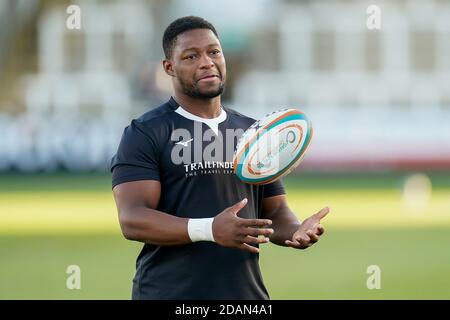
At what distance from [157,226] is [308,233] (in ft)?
2.50

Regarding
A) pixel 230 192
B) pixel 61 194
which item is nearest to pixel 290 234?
pixel 230 192

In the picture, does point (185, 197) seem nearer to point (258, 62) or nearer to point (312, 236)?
point (312, 236)

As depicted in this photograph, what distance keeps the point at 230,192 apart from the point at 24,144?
68.7ft

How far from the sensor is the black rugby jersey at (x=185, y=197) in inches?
176

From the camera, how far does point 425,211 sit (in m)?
16.8

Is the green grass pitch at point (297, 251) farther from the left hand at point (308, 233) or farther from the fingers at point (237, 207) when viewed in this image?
the fingers at point (237, 207)

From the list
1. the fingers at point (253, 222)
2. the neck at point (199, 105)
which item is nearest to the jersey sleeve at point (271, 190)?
the neck at point (199, 105)

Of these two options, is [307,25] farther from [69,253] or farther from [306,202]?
[69,253]

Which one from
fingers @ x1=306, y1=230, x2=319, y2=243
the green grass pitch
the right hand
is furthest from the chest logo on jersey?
the green grass pitch

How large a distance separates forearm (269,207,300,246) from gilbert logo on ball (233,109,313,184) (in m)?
0.20

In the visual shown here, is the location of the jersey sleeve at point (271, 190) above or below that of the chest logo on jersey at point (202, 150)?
below

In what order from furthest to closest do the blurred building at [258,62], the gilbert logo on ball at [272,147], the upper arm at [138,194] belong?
the blurred building at [258,62]
the gilbert logo on ball at [272,147]
the upper arm at [138,194]

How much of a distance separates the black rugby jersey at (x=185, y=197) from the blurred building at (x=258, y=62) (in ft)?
70.8

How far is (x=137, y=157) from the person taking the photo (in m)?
4.45
